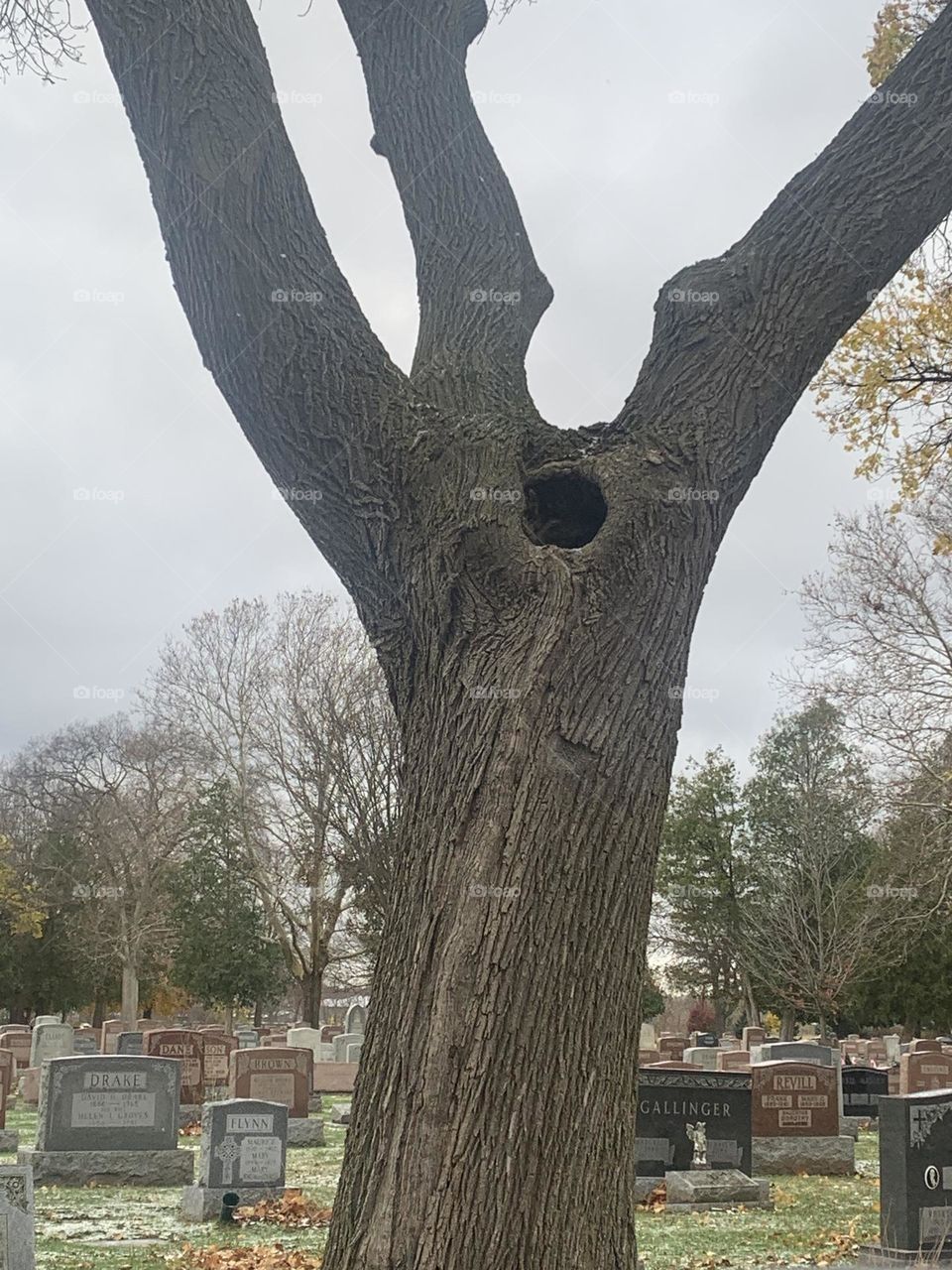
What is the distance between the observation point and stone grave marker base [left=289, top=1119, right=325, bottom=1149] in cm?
1493

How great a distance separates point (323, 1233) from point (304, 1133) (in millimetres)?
6371

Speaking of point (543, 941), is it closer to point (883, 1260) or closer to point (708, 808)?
point (883, 1260)

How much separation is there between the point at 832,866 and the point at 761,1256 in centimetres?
2552

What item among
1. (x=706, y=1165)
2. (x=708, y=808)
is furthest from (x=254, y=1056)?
(x=708, y=808)

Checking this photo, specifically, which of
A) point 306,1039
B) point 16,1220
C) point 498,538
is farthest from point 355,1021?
point 498,538

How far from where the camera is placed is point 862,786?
20.3 meters

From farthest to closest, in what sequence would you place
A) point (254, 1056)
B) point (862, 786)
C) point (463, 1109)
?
point (862, 786)
point (254, 1056)
point (463, 1109)

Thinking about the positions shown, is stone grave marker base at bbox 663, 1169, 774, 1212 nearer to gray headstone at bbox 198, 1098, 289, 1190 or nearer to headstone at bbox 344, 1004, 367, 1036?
gray headstone at bbox 198, 1098, 289, 1190

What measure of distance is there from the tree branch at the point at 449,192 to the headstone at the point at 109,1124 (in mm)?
10235

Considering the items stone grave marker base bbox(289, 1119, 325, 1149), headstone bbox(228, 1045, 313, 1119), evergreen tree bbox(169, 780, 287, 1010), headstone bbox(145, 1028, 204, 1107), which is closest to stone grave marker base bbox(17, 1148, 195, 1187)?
headstone bbox(228, 1045, 313, 1119)

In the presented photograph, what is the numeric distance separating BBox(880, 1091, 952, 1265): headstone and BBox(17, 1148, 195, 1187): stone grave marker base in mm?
7080

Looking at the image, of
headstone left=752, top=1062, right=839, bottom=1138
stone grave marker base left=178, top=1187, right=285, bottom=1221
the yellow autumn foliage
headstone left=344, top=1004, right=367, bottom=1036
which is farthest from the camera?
the yellow autumn foliage

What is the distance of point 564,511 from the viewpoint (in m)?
3.96

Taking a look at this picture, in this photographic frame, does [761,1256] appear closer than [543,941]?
No
